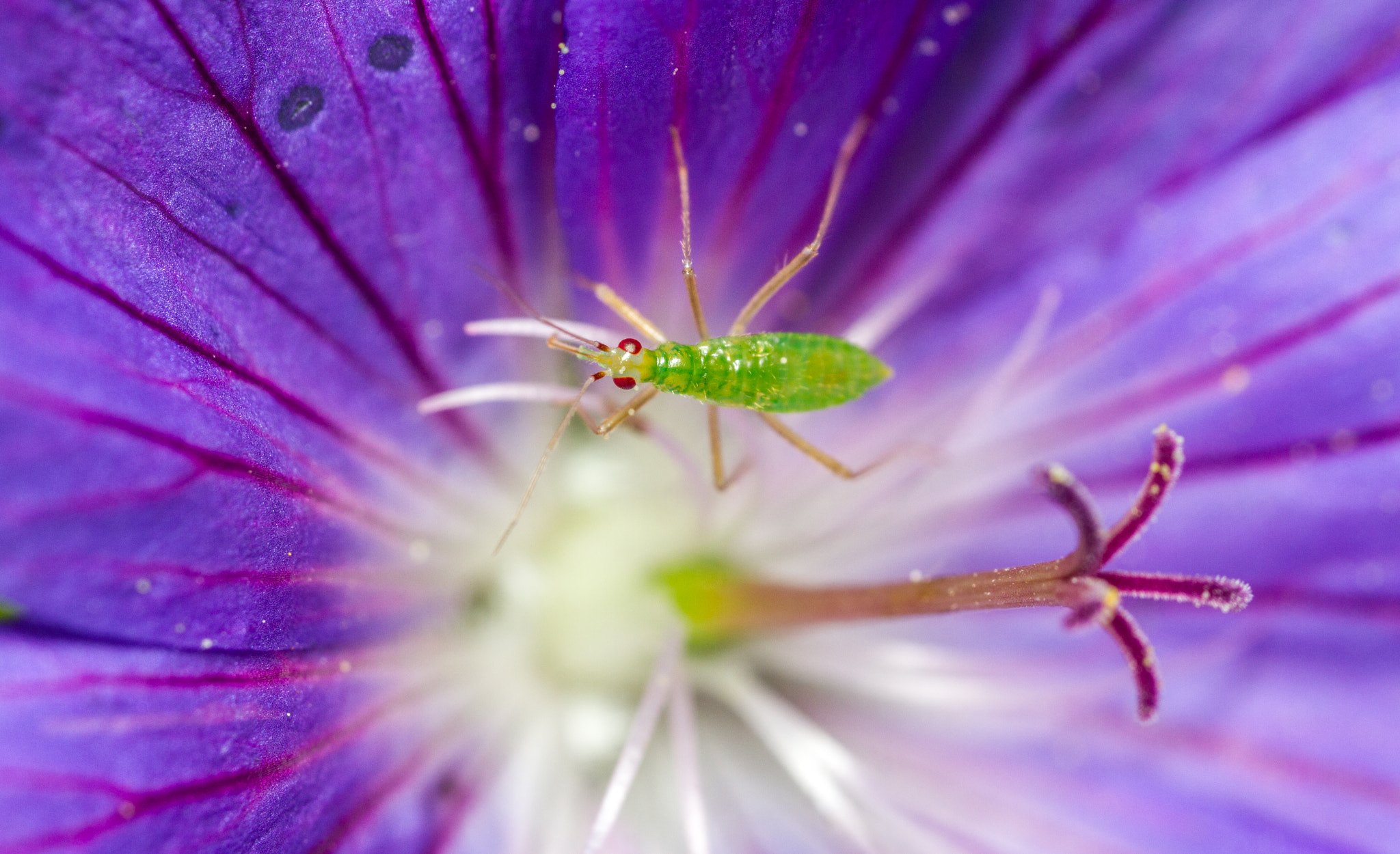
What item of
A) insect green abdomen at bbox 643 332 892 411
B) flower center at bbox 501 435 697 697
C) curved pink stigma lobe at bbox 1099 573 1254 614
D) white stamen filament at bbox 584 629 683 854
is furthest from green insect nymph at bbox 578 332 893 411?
curved pink stigma lobe at bbox 1099 573 1254 614

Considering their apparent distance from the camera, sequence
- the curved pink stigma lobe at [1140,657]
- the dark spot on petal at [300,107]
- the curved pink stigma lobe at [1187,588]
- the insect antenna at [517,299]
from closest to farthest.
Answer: the dark spot on petal at [300,107]
the curved pink stigma lobe at [1187,588]
the curved pink stigma lobe at [1140,657]
the insect antenna at [517,299]

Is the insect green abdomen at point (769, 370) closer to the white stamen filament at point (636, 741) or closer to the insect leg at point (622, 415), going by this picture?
the insect leg at point (622, 415)

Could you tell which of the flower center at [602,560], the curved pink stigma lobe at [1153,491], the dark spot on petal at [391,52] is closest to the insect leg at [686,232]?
the flower center at [602,560]

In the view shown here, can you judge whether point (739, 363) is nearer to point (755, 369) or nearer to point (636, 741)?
point (755, 369)

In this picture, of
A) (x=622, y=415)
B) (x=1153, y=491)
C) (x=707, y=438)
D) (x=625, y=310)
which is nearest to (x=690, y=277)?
(x=625, y=310)

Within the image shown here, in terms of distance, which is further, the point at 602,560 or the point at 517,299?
the point at 602,560
